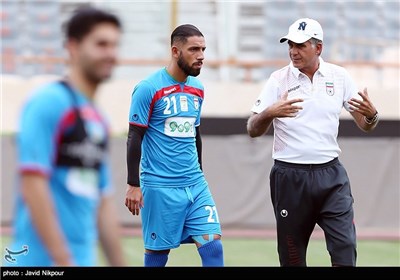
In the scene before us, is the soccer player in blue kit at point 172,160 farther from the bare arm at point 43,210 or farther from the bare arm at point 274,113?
the bare arm at point 43,210

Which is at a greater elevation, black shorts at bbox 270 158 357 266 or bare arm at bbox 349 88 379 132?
bare arm at bbox 349 88 379 132

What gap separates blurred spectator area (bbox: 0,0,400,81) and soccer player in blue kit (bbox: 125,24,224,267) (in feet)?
40.7

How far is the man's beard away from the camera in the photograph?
6848mm

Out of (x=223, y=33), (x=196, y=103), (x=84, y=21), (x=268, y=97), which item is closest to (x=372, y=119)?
(x=268, y=97)

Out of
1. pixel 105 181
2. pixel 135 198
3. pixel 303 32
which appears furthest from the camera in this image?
pixel 303 32

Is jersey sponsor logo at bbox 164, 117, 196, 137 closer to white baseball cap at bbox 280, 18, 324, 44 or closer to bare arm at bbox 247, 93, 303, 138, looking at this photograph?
bare arm at bbox 247, 93, 303, 138

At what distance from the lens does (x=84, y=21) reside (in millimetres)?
3809

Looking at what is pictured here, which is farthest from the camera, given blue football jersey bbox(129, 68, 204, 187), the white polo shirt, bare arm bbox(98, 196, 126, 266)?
the white polo shirt

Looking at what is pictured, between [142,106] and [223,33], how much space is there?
14.5 m

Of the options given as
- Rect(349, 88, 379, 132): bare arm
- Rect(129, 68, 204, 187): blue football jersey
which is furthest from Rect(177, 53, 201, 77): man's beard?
Rect(349, 88, 379, 132): bare arm

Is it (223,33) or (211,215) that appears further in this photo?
(223,33)

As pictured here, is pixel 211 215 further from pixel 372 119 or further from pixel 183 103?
pixel 372 119

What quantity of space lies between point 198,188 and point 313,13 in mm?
14452

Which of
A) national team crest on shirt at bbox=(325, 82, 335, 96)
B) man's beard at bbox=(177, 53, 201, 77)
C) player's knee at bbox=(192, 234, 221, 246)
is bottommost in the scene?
player's knee at bbox=(192, 234, 221, 246)
